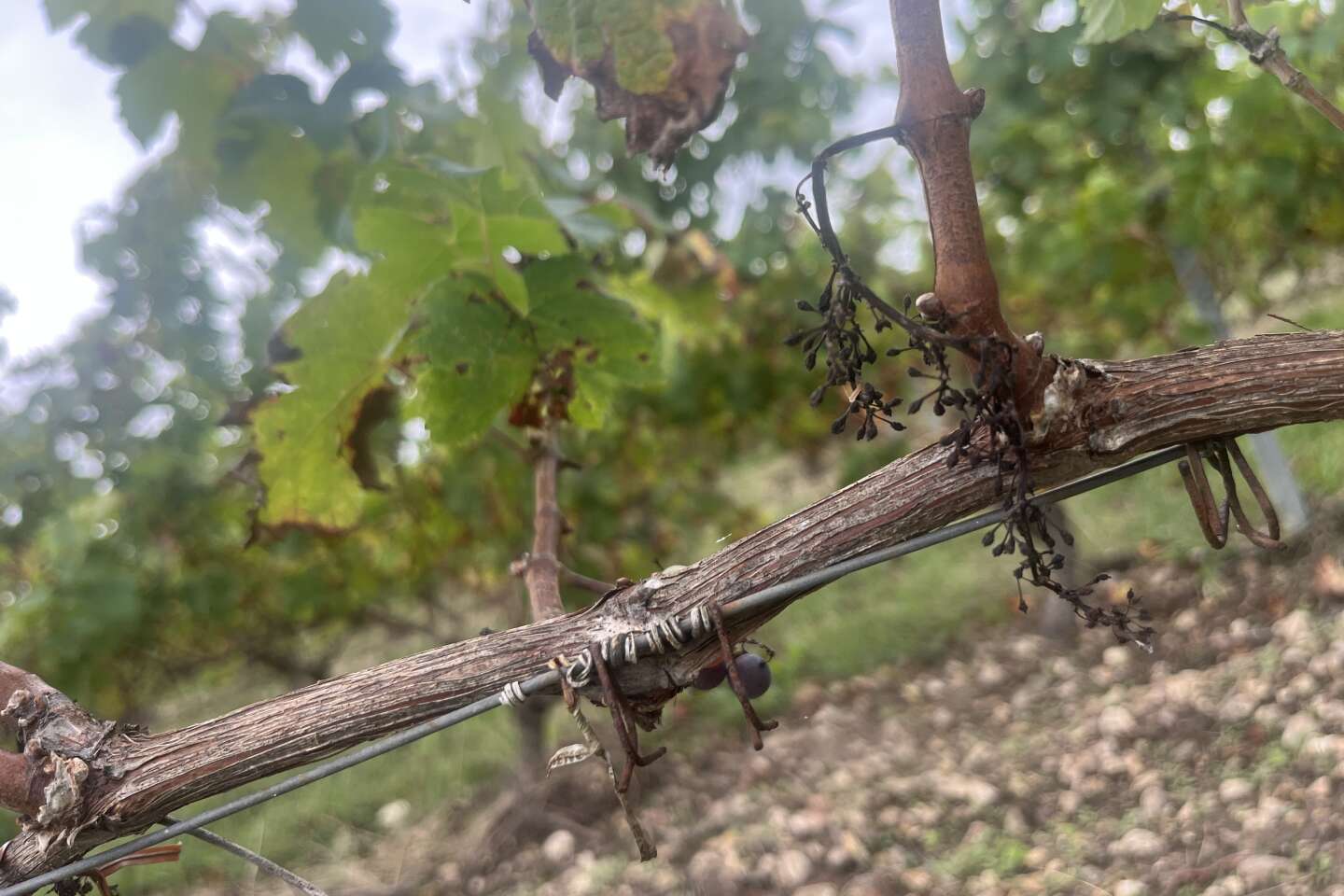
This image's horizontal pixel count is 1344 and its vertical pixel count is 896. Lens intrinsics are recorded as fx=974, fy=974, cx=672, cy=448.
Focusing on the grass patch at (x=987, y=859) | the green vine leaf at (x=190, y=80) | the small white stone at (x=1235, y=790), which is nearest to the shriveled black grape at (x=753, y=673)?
the grass patch at (x=987, y=859)

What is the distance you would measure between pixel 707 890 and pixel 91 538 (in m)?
1.98

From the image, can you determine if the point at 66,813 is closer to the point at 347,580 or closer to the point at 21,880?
the point at 21,880

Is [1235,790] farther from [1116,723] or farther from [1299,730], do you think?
[1116,723]

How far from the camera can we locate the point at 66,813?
711 mm

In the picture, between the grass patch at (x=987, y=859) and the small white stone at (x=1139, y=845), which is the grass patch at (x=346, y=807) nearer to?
the grass patch at (x=987, y=859)

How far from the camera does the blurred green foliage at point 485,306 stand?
4.12 ft

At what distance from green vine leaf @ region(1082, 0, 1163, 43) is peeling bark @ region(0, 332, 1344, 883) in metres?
0.44

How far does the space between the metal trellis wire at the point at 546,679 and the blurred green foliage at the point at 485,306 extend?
0.53 metres

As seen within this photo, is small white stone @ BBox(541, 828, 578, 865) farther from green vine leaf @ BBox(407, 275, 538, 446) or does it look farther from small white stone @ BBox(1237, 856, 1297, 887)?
small white stone @ BBox(1237, 856, 1297, 887)

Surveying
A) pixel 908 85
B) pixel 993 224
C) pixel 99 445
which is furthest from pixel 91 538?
pixel 993 224

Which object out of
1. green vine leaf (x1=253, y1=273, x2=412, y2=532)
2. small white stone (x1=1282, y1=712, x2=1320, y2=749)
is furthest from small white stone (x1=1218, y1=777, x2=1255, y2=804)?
green vine leaf (x1=253, y1=273, x2=412, y2=532)

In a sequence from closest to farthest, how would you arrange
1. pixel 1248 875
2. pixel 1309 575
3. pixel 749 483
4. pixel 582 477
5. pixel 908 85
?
pixel 908 85, pixel 1248 875, pixel 1309 575, pixel 582 477, pixel 749 483

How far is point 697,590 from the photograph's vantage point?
723mm

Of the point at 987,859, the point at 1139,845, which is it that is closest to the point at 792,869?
the point at 987,859
